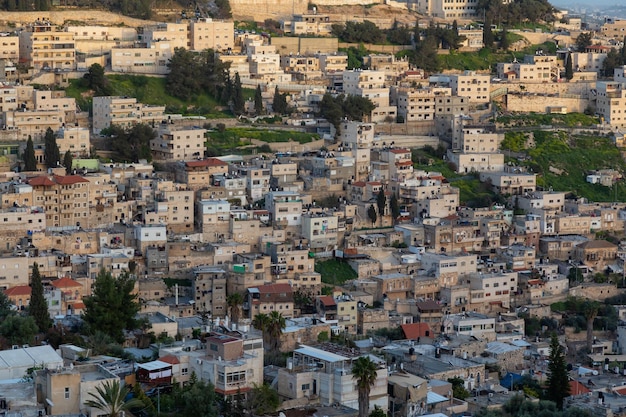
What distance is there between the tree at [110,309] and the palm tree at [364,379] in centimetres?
592

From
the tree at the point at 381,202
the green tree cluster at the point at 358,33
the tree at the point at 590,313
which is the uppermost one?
the green tree cluster at the point at 358,33

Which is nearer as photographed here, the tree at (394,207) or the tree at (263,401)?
the tree at (263,401)

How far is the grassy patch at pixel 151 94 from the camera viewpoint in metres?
43.8

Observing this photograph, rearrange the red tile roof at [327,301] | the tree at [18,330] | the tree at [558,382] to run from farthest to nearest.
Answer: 1. the red tile roof at [327,301]
2. the tree at [18,330]
3. the tree at [558,382]

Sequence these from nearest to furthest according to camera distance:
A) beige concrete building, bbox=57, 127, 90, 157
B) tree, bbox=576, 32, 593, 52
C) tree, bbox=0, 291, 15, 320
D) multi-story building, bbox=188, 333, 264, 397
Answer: multi-story building, bbox=188, 333, 264, 397, tree, bbox=0, 291, 15, 320, beige concrete building, bbox=57, 127, 90, 157, tree, bbox=576, 32, 593, 52

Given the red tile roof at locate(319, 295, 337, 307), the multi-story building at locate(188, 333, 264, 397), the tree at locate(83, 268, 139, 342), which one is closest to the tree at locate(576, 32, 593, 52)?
the red tile roof at locate(319, 295, 337, 307)

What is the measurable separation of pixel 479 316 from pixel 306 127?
12546 millimetres

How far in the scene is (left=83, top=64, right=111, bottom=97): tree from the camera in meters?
43.5

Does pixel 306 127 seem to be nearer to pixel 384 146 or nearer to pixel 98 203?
pixel 384 146

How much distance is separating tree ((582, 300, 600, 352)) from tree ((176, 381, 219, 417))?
11.6m

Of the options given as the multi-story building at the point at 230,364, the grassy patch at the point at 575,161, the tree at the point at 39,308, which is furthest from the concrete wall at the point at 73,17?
the multi-story building at the point at 230,364

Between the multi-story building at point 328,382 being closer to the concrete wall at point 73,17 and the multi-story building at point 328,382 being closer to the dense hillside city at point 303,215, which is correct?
the dense hillside city at point 303,215

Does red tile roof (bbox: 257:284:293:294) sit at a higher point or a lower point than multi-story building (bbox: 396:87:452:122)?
lower

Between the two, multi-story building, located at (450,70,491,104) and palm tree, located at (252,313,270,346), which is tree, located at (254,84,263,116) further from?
palm tree, located at (252,313,270,346)
